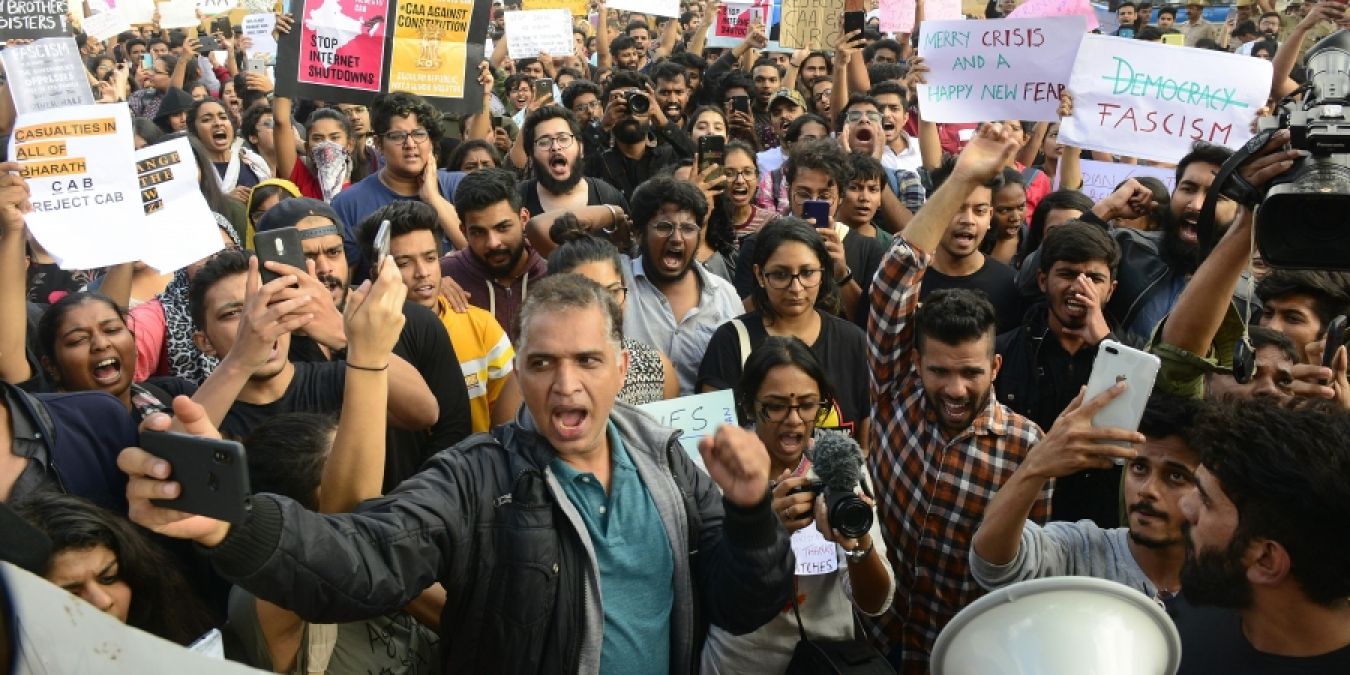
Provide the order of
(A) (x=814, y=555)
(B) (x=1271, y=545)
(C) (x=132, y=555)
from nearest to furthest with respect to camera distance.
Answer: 1. (B) (x=1271, y=545)
2. (C) (x=132, y=555)
3. (A) (x=814, y=555)

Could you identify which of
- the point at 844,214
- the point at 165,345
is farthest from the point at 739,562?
the point at 844,214

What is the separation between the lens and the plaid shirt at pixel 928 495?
332 cm

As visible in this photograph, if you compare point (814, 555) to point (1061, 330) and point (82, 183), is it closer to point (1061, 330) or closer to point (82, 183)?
point (1061, 330)

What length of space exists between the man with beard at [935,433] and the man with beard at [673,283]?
45.0 inches

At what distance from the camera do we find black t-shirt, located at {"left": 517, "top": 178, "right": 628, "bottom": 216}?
6.20 metres

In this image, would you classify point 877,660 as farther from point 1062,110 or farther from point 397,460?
point 1062,110

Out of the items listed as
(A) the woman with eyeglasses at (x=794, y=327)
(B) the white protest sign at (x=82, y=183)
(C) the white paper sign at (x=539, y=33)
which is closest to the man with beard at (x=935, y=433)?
(A) the woman with eyeglasses at (x=794, y=327)

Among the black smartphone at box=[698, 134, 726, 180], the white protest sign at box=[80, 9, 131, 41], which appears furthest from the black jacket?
the white protest sign at box=[80, 9, 131, 41]

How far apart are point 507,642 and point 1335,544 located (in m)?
1.55

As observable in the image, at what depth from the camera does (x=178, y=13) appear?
11820mm

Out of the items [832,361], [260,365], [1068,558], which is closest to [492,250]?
[832,361]

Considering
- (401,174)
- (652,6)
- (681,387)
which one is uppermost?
(652,6)

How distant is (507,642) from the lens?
2289mm

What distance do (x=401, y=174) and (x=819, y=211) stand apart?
225 cm
